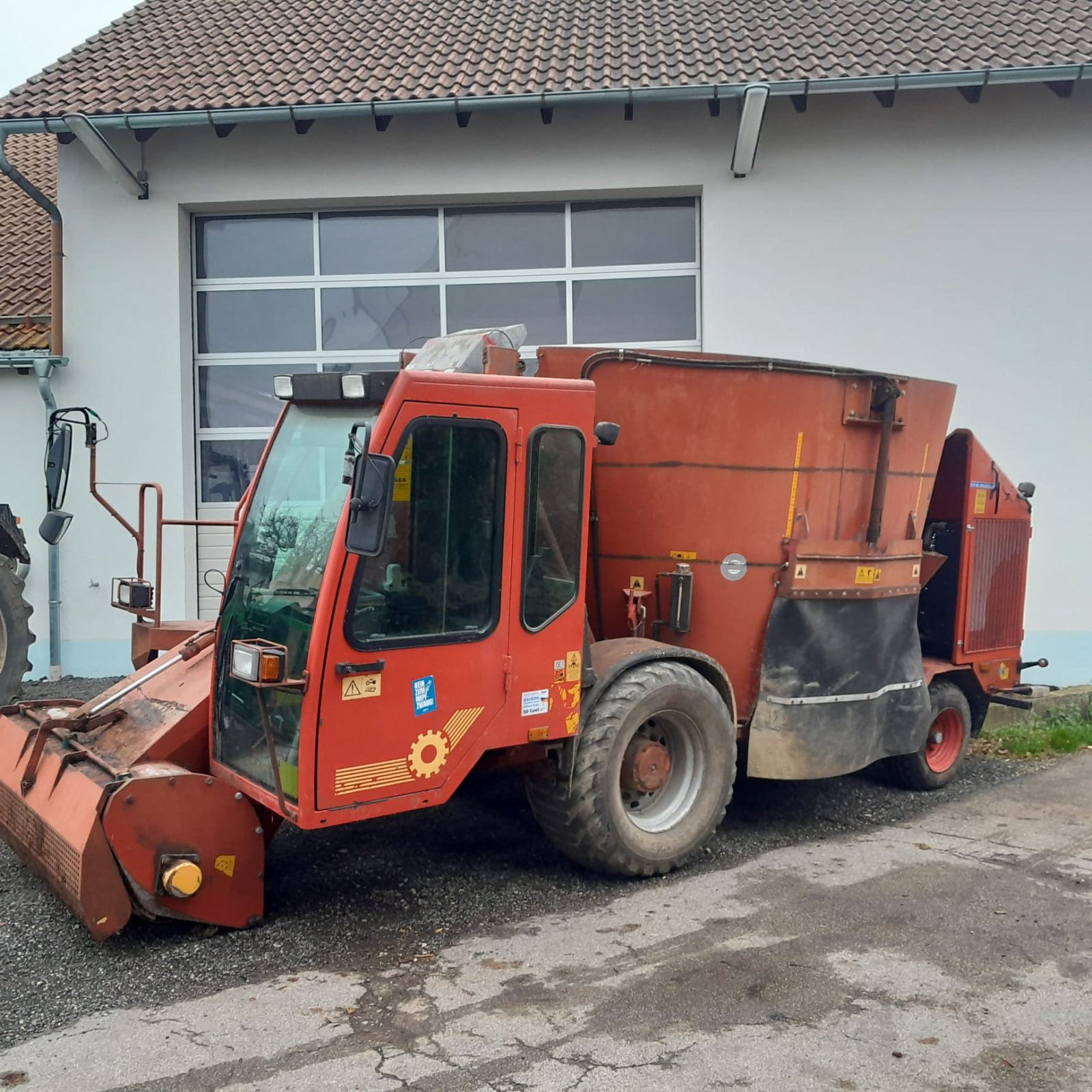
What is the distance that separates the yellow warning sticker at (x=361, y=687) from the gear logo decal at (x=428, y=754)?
0.91 feet

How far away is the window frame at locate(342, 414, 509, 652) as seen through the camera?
3.88 m

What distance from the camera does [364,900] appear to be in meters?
4.51

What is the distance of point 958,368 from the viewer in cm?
969

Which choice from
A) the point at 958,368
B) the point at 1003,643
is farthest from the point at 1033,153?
the point at 1003,643

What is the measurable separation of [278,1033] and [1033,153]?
31.2 feet

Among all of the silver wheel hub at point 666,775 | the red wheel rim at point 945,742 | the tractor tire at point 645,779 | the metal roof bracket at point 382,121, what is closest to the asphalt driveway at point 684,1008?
the tractor tire at point 645,779

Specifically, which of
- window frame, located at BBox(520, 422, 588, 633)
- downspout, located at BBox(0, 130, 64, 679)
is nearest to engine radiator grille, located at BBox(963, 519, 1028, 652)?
window frame, located at BBox(520, 422, 588, 633)

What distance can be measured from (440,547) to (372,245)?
6.90 metres

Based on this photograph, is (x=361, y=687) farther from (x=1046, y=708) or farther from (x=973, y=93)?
(x=973, y=93)

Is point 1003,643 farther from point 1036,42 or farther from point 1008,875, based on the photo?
point 1036,42

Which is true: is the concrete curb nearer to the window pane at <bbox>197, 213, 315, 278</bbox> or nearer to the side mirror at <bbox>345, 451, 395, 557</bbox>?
the side mirror at <bbox>345, 451, 395, 557</bbox>

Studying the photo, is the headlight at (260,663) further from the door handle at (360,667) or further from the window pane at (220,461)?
the window pane at (220,461)

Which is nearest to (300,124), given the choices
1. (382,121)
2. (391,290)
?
(382,121)

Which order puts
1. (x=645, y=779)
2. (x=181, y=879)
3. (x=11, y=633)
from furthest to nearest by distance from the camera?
1. (x=11, y=633)
2. (x=645, y=779)
3. (x=181, y=879)
